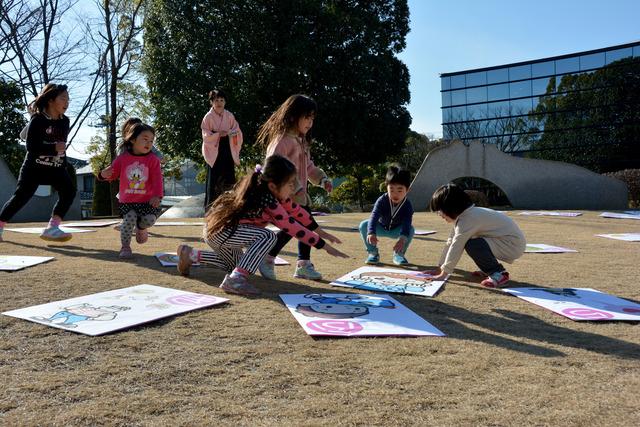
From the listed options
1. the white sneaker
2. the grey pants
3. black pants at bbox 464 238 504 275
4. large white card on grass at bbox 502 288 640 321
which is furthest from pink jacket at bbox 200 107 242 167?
large white card on grass at bbox 502 288 640 321

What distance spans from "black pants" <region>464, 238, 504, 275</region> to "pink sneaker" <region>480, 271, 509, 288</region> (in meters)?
0.05

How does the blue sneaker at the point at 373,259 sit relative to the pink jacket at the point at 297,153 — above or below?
below

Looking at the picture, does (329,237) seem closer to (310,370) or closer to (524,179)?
(310,370)

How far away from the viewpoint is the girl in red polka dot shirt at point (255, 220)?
3.29 meters

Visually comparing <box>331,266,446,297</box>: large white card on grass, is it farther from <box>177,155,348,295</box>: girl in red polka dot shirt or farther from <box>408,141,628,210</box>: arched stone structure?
<box>408,141,628,210</box>: arched stone structure

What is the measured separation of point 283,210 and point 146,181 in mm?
2143

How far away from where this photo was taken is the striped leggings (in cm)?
332

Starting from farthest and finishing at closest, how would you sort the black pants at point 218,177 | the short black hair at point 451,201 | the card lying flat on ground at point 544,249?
1. the black pants at point 218,177
2. the card lying flat on ground at point 544,249
3. the short black hair at point 451,201

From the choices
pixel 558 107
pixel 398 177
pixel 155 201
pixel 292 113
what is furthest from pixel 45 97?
pixel 558 107

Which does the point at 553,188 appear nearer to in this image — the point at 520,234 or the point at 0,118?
the point at 520,234

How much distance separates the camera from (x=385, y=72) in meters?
16.4

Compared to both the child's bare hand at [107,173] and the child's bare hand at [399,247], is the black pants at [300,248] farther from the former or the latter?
the child's bare hand at [107,173]

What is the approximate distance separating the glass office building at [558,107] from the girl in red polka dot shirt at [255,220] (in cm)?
2665

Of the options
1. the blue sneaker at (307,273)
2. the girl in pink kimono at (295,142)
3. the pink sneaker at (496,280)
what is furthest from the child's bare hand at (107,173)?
the pink sneaker at (496,280)
